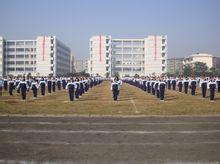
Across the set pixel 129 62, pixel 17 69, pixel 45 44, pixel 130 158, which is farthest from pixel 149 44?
pixel 130 158

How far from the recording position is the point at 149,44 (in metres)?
143

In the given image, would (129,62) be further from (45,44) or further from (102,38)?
(45,44)

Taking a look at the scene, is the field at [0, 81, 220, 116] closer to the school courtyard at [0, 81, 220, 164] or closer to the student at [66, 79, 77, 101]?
the school courtyard at [0, 81, 220, 164]

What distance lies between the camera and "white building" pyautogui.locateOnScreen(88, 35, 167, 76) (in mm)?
140875

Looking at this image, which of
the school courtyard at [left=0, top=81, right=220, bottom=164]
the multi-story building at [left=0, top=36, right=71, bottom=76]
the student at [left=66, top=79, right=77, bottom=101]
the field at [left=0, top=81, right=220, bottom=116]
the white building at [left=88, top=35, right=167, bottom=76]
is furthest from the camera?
the white building at [left=88, top=35, right=167, bottom=76]

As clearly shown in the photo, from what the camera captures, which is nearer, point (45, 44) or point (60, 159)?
point (60, 159)

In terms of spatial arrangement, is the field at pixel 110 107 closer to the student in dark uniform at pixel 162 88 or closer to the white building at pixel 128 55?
the student in dark uniform at pixel 162 88

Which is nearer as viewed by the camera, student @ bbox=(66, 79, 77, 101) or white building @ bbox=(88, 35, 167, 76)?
student @ bbox=(66, 79, 77, 101)

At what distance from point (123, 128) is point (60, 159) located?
17.8ft

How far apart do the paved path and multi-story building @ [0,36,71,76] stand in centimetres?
12468

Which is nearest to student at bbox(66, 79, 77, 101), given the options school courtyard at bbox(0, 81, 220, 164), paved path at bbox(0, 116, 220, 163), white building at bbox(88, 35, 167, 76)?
school courtyard at bbox(0, 81, 220, 164)

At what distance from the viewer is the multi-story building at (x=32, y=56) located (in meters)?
139

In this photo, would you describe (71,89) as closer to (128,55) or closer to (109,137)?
(109,137)

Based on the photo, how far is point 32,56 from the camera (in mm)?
147625
